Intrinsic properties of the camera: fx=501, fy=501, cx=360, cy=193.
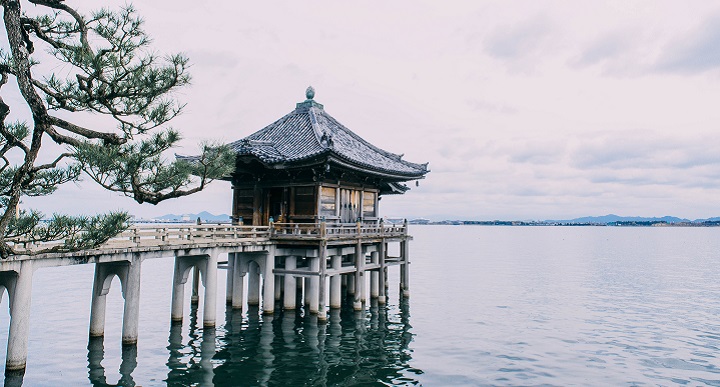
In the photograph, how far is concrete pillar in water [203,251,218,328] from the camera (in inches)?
766

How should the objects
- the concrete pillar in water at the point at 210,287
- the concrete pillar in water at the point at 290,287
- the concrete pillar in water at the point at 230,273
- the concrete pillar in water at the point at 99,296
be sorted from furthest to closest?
the concrete pillar in water at the point at 230,273 → the concrete pillar in water at the point at 290,287 → the concrete pillar in water at the point at 210,287 → the concrete pillar in water at the point at 99,296

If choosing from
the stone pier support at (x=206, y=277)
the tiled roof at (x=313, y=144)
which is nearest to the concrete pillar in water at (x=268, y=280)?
the stone pier support at (x=206, y=277)

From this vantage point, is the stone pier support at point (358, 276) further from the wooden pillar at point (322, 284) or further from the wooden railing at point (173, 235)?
the wooden railing at point (173, 235)

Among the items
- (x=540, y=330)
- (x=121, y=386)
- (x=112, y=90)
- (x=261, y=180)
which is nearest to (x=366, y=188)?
(x=261, y=180)

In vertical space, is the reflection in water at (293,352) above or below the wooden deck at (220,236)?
below

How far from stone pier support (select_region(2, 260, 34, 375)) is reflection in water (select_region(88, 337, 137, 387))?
7.77 ft

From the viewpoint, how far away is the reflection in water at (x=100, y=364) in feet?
48.9

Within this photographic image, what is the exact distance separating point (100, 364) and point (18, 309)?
4417 mm

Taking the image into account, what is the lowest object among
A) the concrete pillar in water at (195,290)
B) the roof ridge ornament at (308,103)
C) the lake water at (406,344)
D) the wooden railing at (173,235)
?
the lake water at (406,344)

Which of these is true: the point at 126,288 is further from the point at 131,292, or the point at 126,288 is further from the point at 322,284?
the point at 322,284

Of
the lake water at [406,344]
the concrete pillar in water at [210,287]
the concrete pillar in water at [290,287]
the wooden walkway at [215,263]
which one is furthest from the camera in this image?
the concrete pillar in water at [290,287]

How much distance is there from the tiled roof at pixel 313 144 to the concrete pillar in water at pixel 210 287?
533 cm

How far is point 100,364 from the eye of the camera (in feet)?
54.0

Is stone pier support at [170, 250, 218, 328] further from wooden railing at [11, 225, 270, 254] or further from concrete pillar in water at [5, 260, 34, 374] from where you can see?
concrete pillar in water at [5, 260, 34, 374]
